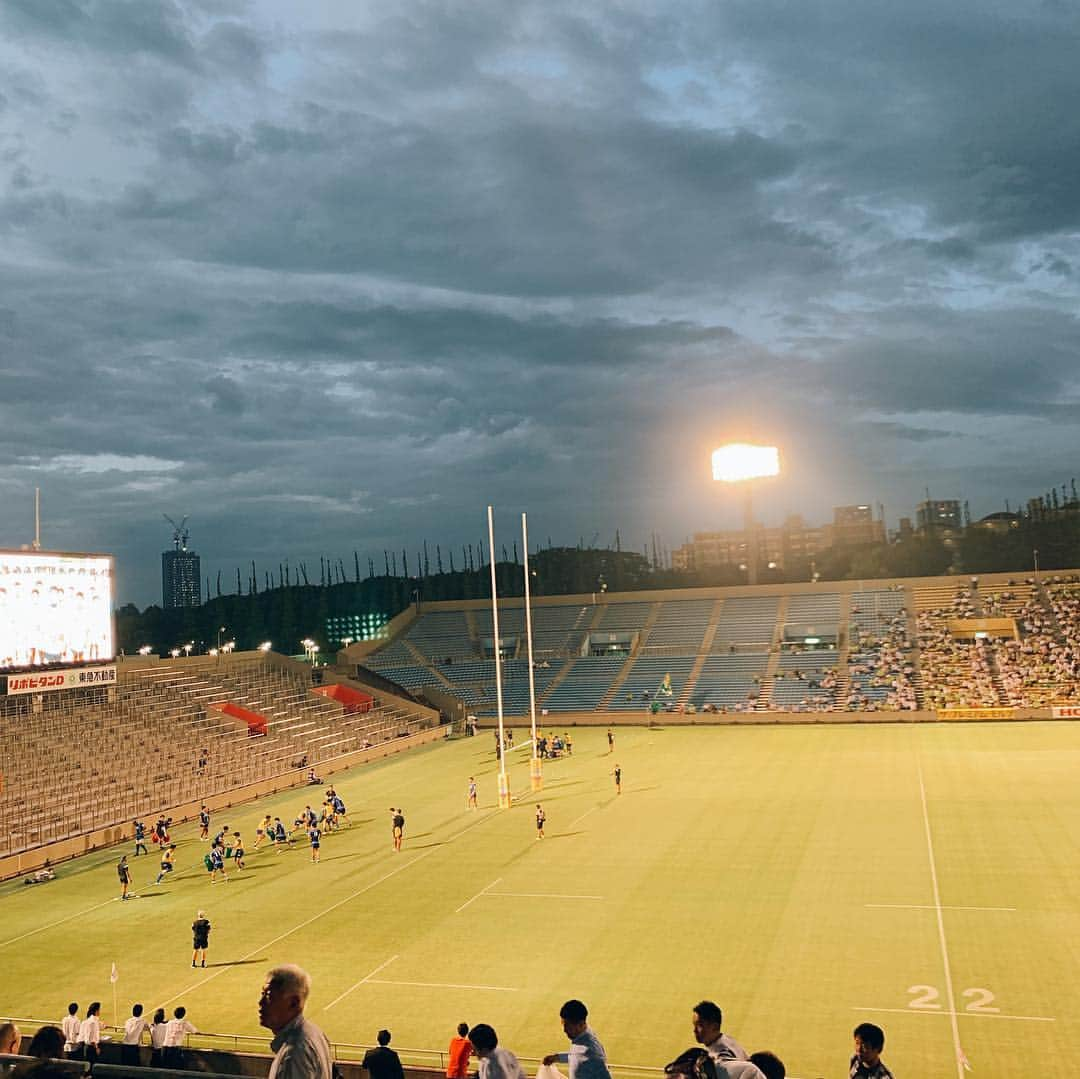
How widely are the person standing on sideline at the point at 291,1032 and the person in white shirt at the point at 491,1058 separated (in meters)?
3.36

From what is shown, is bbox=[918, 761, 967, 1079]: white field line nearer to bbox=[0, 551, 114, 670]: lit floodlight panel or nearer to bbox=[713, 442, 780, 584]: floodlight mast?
bbox=[0, 551, 114, 670]: lit floodlight panel

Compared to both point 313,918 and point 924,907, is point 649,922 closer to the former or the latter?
point 924,907

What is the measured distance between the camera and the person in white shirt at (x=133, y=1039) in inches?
558

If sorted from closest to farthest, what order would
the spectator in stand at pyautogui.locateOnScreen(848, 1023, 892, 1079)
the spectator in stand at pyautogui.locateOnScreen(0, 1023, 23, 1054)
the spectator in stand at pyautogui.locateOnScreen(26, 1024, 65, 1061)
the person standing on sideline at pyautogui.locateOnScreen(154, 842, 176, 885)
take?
the spectator in stand at pyautogui.locateOnScreen(0, 1023, 23, 1054) < the spectator in stand at pyautogui.locateOnScreen(26, 1024, 65, 1061) < the spectator in stand at pyautogui.locateOnScreen(848, 1023, 892, 1079) < the person standing on sideline at pyautogui.locateOnScreen(154, 842, 176, 885)

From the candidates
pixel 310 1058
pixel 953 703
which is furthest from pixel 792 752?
pixel 310 1058

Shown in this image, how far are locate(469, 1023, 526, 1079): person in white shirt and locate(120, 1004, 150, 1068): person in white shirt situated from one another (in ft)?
27.6

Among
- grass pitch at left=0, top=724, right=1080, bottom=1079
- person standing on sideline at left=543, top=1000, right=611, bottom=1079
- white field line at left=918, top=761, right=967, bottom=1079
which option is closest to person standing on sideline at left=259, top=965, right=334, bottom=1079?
person standing on sideline at left=543, top=1000, right=611, bottom=1079

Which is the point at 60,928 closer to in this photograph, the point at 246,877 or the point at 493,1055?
the point at 246,877

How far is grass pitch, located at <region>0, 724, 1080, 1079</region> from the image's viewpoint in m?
16.8

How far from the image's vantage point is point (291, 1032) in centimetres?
487

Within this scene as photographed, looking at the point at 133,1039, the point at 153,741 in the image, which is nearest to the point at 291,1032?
the point at 133,1039

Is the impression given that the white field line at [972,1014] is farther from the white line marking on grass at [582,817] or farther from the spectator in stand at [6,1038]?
the white line marking on grass at [582,817]

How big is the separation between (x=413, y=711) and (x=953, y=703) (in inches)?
1330

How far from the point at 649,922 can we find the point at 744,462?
189ft
